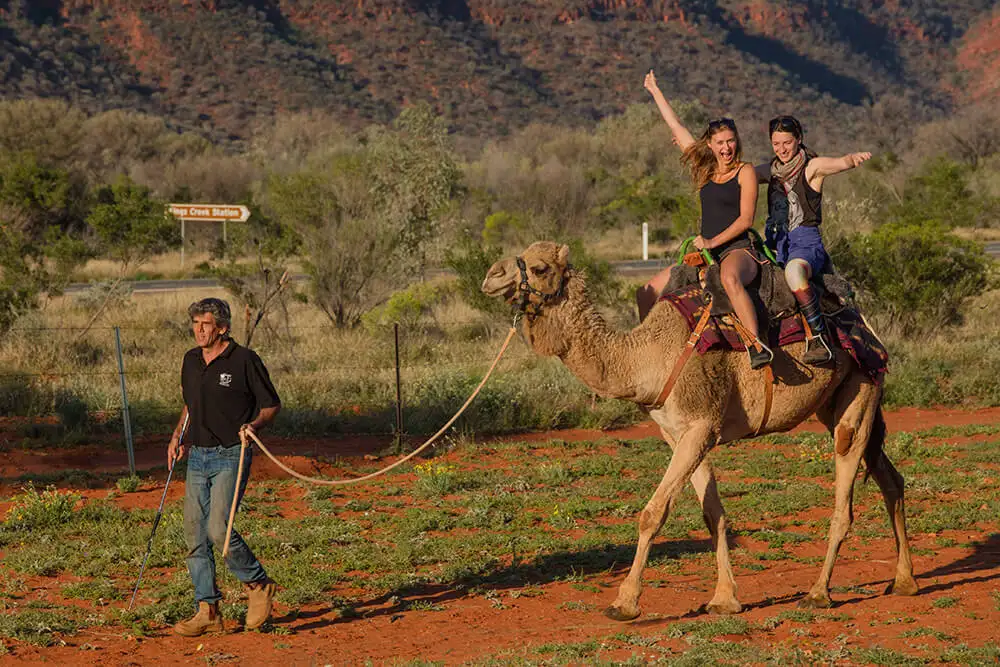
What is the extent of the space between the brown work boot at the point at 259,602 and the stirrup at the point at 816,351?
11.9 ft

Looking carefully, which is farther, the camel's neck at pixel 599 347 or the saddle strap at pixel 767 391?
the saddle strap at pixel 767 391

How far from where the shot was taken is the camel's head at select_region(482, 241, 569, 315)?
7.11 metres

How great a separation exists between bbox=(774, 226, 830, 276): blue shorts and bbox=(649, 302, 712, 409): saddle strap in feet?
2.83

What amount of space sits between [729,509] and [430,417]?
5.63 m

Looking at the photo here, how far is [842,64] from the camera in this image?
361 feet

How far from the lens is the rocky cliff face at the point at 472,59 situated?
7788cm

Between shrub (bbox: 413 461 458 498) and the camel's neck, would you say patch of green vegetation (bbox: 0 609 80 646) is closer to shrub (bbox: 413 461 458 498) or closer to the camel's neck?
the camel's neck

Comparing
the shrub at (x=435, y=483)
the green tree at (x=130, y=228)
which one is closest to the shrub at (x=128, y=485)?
the shrub at (x=435, y=483)

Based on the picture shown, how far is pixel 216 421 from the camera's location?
756cm

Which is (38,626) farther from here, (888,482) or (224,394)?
(888,482)

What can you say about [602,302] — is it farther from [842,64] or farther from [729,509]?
[842,64]

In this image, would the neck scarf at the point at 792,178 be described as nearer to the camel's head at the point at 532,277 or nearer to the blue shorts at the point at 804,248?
the blue shorts at the point at 804,248

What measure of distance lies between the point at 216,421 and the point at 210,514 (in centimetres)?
56

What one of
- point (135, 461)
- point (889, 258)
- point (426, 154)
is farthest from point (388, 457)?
point (426, 154)
